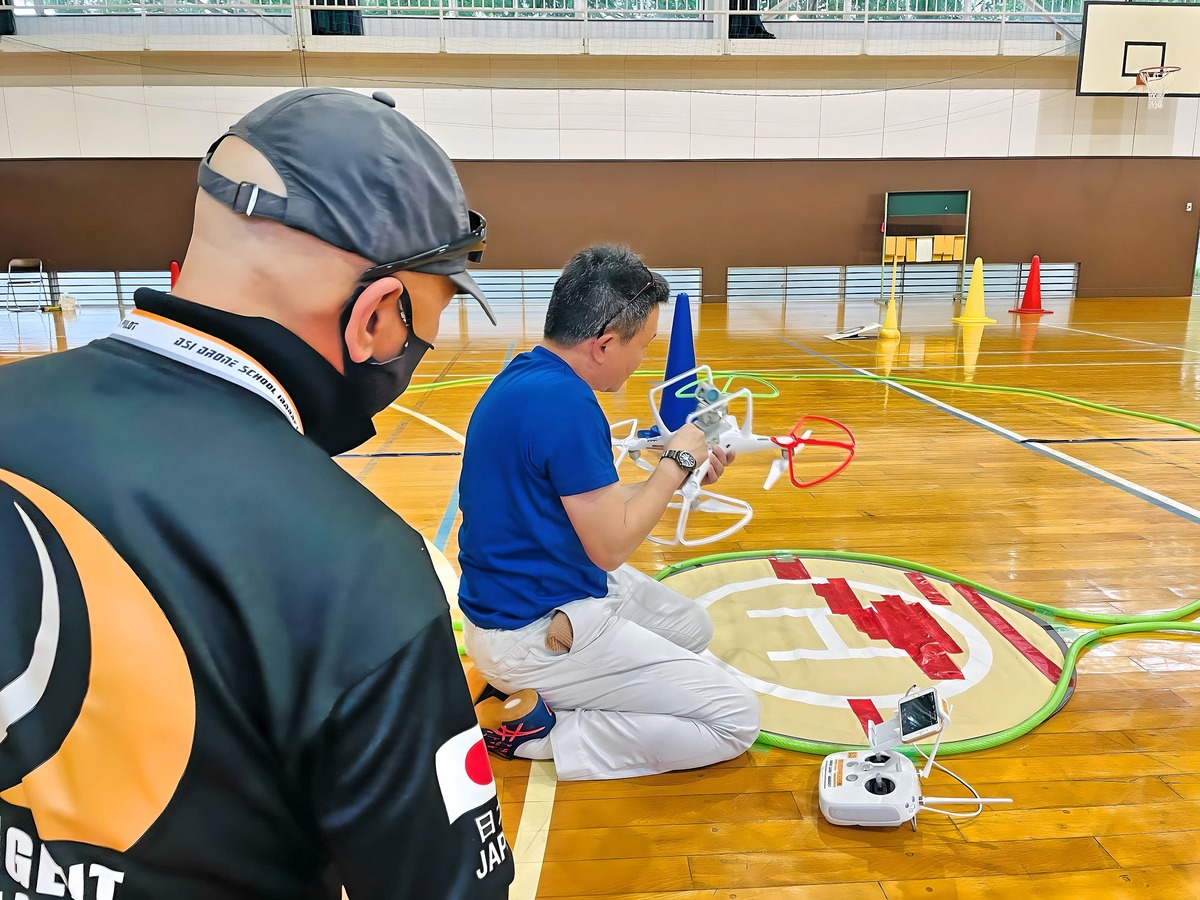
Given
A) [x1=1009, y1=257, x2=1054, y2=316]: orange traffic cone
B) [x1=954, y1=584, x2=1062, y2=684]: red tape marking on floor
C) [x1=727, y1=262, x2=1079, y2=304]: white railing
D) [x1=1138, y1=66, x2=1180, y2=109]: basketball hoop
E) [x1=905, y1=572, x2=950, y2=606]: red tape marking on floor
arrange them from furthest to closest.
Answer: [x1=727, y1=262, x2=1079, y2=304]: white railing
[x1=1138, y1=66, x2=1180, y2=109]: basketball hoop
[x1=1009, y1=257, x2=1054, y2=316]: orange traffic cone
[x1=905, y1=572, x2=950, y2=606]: red tape marking on floor
[x1=954, y1=584, x2=1062, y2=684]: red tape marking on floor

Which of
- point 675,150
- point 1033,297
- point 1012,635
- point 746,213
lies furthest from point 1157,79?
point 1012,635

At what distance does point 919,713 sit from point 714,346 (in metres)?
7.65

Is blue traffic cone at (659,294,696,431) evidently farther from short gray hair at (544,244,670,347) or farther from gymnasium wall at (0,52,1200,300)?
gymnasium wall at (0,52,1200,300)

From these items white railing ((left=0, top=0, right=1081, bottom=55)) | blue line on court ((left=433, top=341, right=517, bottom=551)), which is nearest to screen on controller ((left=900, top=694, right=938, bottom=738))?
blue line on court ((left=433, top=341, right=517, bottom=551))

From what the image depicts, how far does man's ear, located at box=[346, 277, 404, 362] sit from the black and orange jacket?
0.38ft

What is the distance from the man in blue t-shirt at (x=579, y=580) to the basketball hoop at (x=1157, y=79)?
49.3ft

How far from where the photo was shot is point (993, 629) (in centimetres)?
285

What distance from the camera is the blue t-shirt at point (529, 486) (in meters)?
2.02

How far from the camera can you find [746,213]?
47.2 ft

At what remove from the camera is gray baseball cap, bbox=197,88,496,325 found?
72 cm

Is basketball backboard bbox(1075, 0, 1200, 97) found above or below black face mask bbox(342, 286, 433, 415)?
above

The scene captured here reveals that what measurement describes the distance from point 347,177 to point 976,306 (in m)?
12.2

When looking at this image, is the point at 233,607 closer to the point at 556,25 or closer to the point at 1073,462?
the point at 1073,462

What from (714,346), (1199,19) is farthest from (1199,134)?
(714,346)
